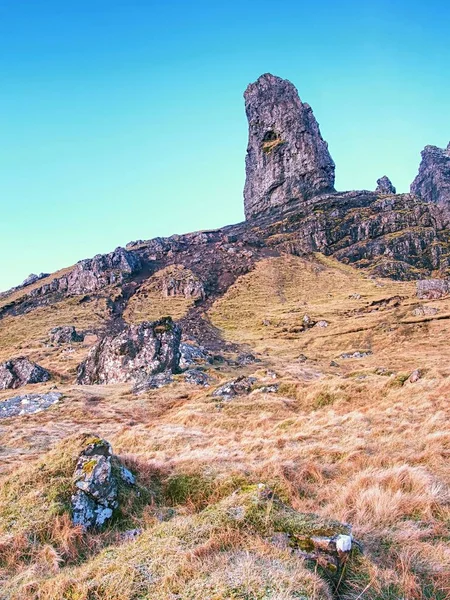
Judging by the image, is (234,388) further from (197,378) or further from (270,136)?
(270,136)

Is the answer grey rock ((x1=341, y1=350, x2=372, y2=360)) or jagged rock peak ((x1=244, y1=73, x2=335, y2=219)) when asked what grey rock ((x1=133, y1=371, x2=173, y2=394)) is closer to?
grey rock ((x1=341, y1=350, x2=372, y2=360))

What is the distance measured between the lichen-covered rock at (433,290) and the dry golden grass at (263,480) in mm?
57672

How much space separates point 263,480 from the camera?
8.26 m

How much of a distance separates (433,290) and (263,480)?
8290 cm

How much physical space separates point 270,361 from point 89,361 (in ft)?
79.6

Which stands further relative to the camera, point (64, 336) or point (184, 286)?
point (184, 286)

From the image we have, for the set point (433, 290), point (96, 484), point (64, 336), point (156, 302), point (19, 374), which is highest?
point (156, 302)

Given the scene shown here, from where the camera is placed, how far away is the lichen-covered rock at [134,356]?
39.4m

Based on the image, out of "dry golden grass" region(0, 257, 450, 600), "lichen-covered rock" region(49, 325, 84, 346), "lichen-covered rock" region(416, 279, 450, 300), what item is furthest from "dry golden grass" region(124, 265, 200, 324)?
"dry golden grass" region(0, 257, 450, 600)

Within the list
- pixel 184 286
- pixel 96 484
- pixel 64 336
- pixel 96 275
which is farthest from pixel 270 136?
pixel 96 484

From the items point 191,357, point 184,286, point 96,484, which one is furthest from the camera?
point 184,286

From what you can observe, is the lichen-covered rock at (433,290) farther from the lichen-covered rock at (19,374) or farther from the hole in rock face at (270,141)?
the hole in rock face at (270,141)

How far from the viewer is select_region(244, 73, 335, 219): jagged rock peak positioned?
16600 centimetres

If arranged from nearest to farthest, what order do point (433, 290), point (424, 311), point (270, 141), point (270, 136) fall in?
point (424, 311) < point (433, 290) < point (270, 141) < point (270, 136)
